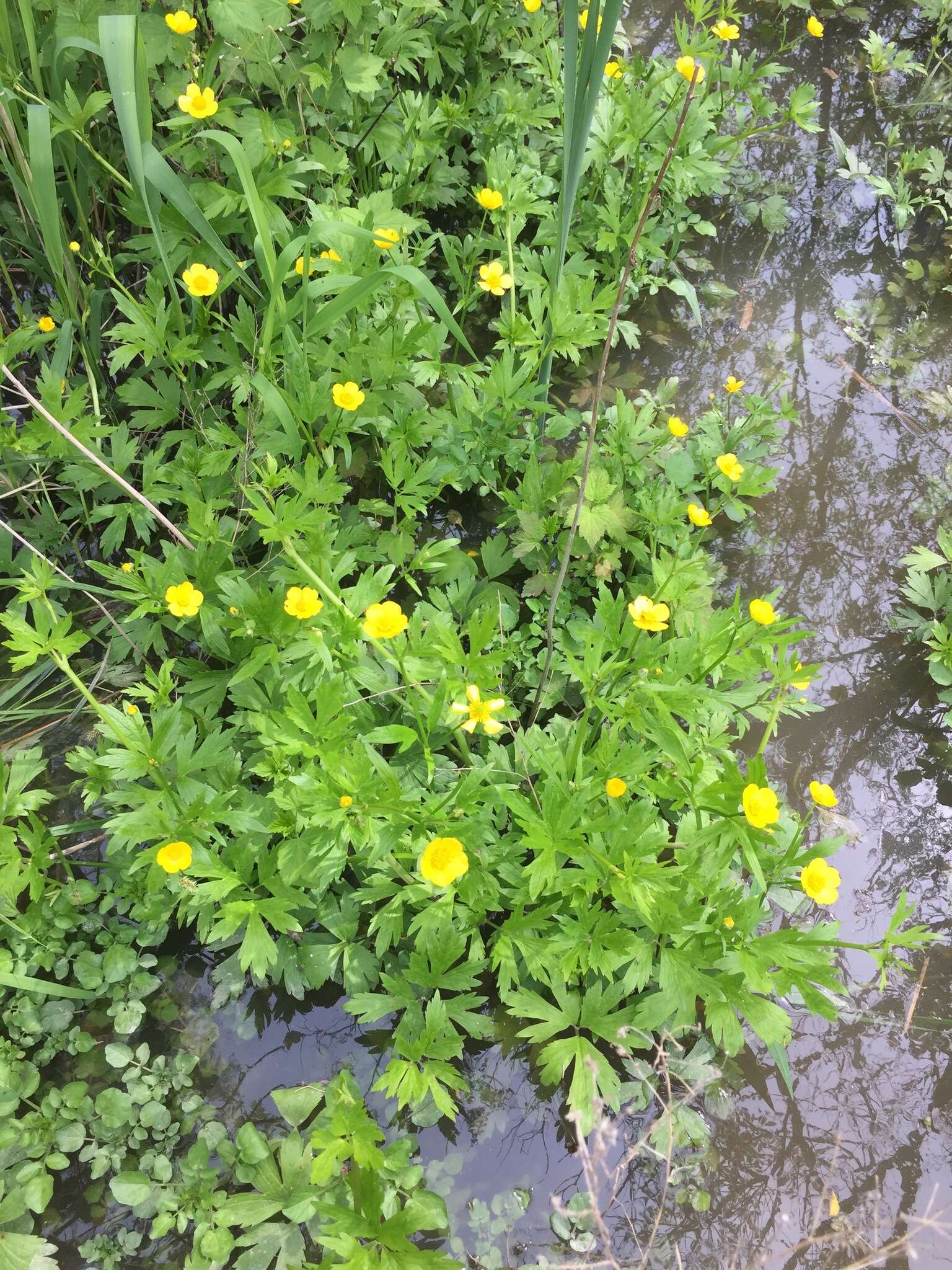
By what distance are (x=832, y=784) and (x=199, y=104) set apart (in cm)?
239

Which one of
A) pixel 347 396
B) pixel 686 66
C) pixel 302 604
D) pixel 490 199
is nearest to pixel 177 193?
pixel 347 396

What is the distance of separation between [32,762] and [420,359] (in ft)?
5.07

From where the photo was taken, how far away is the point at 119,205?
2.50m

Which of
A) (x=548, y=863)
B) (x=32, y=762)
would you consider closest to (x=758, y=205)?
(x=548, y=863)

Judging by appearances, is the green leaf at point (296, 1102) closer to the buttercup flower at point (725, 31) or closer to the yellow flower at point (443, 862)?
the yellow flower at point (443, 862)

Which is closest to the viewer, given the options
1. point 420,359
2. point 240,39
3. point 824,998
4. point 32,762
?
point 824,998

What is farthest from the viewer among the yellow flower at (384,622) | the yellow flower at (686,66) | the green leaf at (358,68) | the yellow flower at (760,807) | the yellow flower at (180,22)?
the yellow flower at (686,66)

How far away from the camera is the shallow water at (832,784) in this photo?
1.64 meters

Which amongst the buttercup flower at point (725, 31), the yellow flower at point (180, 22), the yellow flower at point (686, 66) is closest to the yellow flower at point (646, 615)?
the yellow flower at point (180, 22)

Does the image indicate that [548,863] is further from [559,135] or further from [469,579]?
[559,135]

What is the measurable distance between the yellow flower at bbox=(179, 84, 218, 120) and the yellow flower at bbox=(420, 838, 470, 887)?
1.77 m

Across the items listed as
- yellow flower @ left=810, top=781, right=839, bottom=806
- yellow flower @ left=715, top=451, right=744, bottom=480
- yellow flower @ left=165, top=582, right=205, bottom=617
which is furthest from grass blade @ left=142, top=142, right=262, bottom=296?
yellow flower @ left=810, top=781, right=839, bottom=806

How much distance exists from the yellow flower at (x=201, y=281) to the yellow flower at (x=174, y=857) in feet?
4.35

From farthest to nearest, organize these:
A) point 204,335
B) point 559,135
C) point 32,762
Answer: point 559,135 < point 204,335 < point 32,762
